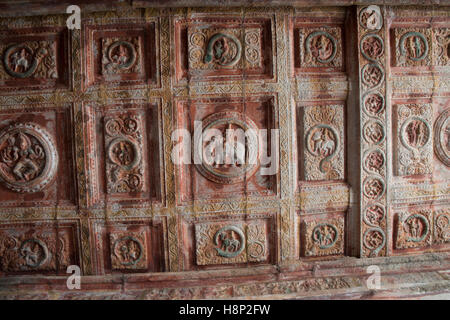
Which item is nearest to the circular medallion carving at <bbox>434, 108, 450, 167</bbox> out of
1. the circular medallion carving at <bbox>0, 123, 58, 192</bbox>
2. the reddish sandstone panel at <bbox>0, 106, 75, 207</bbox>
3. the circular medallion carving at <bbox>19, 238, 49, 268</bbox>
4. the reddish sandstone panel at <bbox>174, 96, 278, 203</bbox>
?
the reddish sandstone panel at <bbox>174, 96, 278, 203</bbox>

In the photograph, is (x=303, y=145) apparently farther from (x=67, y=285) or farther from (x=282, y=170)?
(x=67, y=285)

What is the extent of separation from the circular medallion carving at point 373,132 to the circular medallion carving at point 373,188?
508 mm

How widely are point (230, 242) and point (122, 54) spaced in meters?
2.81

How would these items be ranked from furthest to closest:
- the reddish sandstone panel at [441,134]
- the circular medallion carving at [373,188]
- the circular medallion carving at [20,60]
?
the reddish sandstone panel at [441,134], the circular medallion carving at [373,188], the circular medallion carving at [20,60]

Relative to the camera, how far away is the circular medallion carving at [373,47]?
3.66m

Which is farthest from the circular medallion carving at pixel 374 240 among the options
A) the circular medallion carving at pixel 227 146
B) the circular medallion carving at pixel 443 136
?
the circular medallion carving at pixel 227 146

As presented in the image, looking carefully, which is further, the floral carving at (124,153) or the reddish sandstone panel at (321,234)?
the reddish sandstone panel at (321,234)

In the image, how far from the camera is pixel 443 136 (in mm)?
3871

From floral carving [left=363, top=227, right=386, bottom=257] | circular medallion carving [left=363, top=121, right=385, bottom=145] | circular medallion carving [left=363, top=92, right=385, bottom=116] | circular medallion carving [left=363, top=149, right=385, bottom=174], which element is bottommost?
floral carving [left=363, top=227, right=386, bottom=257]

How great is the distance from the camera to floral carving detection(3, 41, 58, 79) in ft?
11.7

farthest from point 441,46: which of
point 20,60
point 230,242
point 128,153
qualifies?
point 20,60

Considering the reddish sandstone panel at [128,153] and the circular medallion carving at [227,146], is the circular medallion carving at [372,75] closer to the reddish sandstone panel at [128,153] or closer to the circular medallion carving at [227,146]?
the circular medallion carving at [227,146]

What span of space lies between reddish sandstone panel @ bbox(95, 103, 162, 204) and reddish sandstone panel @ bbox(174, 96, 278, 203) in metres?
0.34

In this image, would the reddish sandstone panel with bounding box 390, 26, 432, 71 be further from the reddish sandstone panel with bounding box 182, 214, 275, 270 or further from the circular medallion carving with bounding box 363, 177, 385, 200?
the reddish sandstone panel with bounding box 182, 214, 275, 270
